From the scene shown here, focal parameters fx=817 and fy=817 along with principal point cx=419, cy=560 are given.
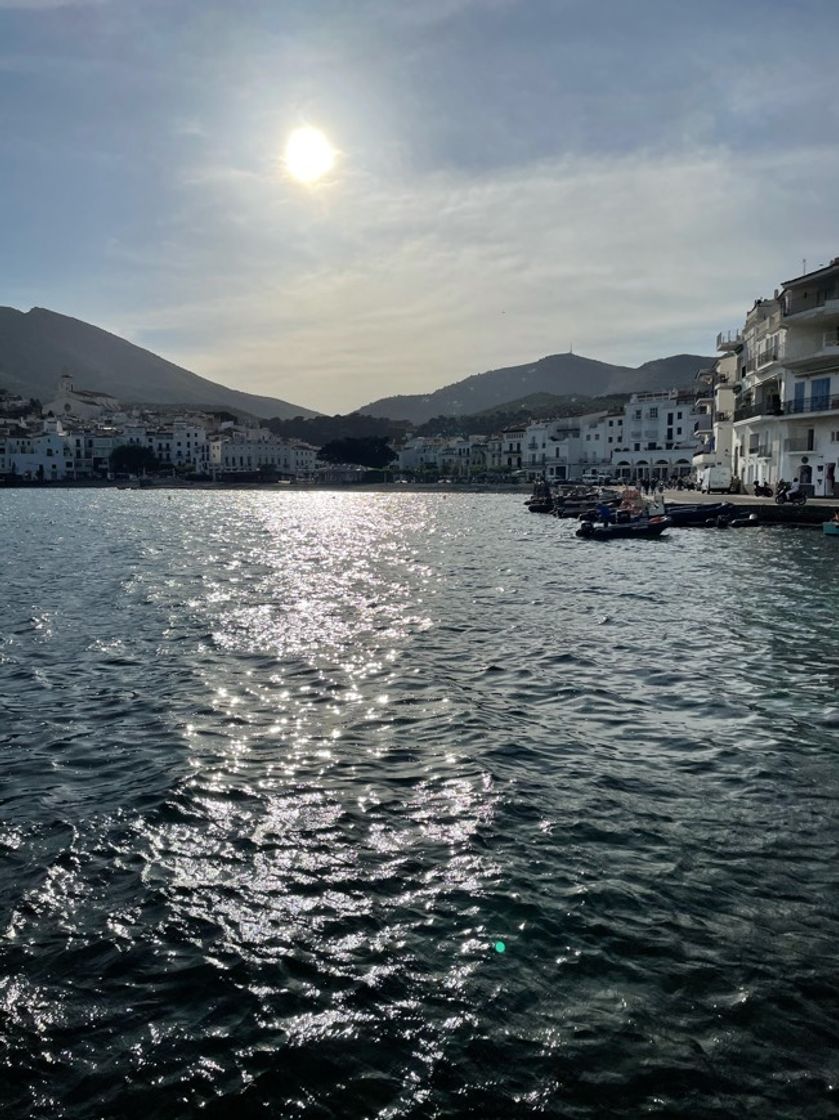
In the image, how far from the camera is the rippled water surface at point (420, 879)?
5.33 meters

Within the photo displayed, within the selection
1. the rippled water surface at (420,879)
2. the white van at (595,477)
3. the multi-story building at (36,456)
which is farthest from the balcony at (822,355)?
the multi-story building at (36,456)

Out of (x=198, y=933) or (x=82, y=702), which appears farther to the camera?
(x=82, y=702)

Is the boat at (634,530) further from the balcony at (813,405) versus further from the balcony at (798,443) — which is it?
the balcony at (798,443)

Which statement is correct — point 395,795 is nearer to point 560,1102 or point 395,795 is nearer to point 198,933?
point 198,933

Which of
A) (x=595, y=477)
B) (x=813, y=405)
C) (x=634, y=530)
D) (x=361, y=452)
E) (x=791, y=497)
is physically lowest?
(x=634, y=530)

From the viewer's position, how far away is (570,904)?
7258mm

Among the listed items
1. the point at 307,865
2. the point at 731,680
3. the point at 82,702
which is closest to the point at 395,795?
the point at 307,865

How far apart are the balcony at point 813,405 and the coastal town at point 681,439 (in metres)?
0.09

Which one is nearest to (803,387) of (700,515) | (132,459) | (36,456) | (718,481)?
(700,515)

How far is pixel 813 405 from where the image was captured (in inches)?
2196

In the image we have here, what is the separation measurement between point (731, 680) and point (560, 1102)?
1109cm

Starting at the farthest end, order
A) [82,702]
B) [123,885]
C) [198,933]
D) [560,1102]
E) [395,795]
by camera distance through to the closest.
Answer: [82,702], [395,795], [123,885], [198,933], [560,1102]

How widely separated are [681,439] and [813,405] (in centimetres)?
8038

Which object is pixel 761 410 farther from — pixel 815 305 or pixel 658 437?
pixel 658 437
